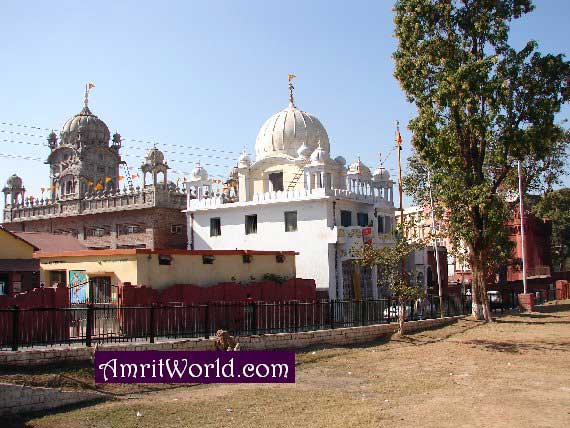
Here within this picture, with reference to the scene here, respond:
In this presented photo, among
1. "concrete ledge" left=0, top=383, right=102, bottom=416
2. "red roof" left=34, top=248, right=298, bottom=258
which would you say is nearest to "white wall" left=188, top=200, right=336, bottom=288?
"red roof" left=34, top=248, right=298, bottom=258

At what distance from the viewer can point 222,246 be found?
1421 inches

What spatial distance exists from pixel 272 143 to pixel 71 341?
23.2m

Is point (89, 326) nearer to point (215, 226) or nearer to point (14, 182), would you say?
point (215, 226)

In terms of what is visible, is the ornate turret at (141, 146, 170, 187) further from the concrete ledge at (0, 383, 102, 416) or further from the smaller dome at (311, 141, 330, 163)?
the concrete ledge at (0, 383, 102, 416)

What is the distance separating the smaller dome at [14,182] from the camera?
162ft

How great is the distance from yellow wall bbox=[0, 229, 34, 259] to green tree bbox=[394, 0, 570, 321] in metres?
15.8

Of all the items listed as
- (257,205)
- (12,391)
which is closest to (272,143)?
(257,205)

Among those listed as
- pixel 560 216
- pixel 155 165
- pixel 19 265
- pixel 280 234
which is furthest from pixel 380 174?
pixel 560 216

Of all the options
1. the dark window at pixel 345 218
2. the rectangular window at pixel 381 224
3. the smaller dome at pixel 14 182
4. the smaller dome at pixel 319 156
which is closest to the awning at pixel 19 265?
the smaller dome at pixel 319 156

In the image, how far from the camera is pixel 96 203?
42750 millimetres

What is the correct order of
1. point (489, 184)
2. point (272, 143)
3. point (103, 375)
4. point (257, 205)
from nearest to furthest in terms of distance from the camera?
point (103, 375) → point (489, 184) → point (257, 205) → point (272, 143)

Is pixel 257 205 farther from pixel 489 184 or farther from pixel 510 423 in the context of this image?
pixel 510 423

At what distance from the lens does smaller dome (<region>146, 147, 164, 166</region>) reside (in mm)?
40719

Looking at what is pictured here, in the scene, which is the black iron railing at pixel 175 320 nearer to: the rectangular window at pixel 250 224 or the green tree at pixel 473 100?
the green tree at pixel 473 100
